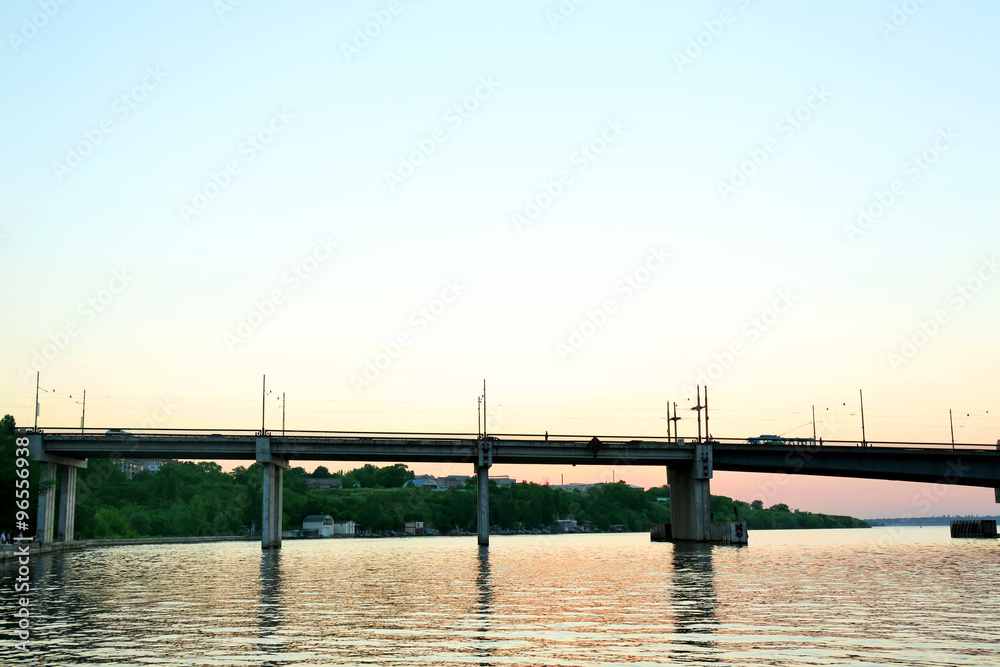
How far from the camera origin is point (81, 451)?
348 ft

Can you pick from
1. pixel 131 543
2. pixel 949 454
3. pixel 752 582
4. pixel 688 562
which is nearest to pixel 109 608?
pixel 752 582

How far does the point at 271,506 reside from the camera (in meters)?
108

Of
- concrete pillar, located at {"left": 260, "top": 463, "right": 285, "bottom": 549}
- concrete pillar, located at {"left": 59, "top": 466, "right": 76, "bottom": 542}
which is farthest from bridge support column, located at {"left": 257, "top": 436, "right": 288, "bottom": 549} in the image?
concrete pillar, located at {"left": 59, "top": 466, "right": 76, "bottom": 542}

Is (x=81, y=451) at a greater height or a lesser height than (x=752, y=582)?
greater

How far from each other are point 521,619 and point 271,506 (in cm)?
8048

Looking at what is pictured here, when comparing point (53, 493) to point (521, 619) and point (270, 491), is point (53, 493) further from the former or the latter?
point (521, 619)

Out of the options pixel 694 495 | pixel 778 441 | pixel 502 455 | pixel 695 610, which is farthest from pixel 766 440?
pixel 695 610

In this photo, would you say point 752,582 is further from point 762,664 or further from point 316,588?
point 762,664

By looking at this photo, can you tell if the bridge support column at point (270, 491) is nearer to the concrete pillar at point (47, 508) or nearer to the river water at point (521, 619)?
the concrete pillar at point (47, 508)

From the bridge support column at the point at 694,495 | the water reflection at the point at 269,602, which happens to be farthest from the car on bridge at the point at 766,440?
the water reflection at the point at 269,602

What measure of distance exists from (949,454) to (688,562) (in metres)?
52.0

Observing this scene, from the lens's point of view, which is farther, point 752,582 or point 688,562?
point 688,562

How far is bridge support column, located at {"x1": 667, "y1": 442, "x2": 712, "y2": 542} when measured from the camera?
11138 centimetres

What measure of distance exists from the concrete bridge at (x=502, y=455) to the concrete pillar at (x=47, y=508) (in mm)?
162
